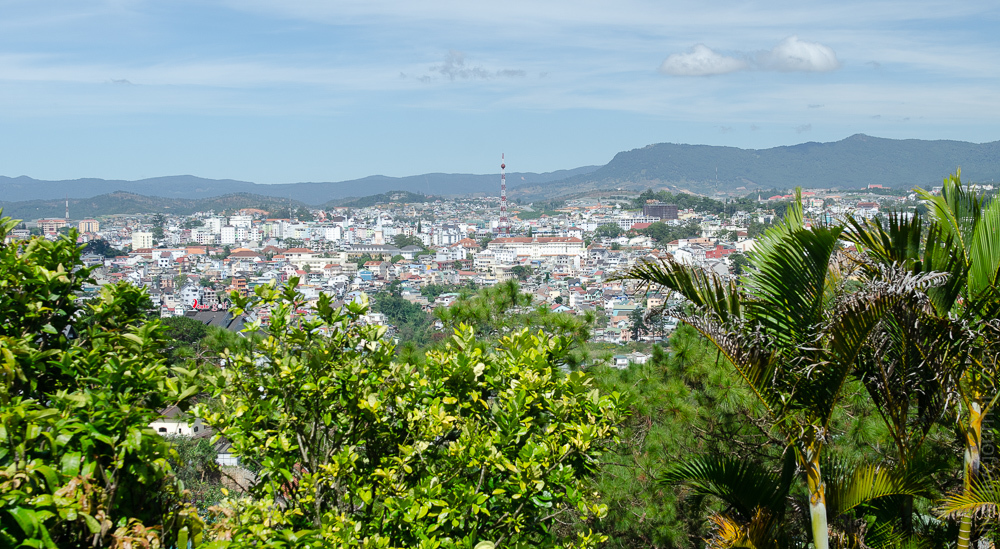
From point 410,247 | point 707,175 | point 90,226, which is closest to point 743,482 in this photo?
point 410,247

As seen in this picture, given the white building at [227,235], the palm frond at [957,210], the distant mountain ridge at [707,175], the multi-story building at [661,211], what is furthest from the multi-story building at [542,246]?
the palm frond at [957,210]

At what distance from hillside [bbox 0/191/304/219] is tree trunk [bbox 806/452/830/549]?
96822mm

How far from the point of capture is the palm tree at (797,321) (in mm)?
1815

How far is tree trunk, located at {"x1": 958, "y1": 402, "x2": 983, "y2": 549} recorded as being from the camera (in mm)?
1926

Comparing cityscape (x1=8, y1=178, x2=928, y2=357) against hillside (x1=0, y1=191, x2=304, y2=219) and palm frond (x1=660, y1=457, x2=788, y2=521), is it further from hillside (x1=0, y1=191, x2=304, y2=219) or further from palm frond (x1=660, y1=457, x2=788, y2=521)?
palm frond (x1=660, y1=457, x2=788, y2=521)

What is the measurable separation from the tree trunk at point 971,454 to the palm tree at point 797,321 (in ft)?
1.06

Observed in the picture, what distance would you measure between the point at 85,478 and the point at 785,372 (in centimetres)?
153

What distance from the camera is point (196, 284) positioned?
49.8m

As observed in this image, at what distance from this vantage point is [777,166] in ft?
573

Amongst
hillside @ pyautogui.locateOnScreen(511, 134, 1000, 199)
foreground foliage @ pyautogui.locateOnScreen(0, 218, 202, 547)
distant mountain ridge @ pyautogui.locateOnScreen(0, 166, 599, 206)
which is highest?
hillside @ pyautogui.locateOnScreen(511, 134, 1000, 199)

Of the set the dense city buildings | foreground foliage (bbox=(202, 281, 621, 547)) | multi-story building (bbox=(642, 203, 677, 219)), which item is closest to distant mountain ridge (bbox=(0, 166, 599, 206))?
the dense city buildings

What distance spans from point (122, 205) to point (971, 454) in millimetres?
113172

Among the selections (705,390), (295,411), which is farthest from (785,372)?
(705,390)

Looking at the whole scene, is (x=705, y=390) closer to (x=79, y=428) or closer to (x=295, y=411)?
(x=295, y=411)
